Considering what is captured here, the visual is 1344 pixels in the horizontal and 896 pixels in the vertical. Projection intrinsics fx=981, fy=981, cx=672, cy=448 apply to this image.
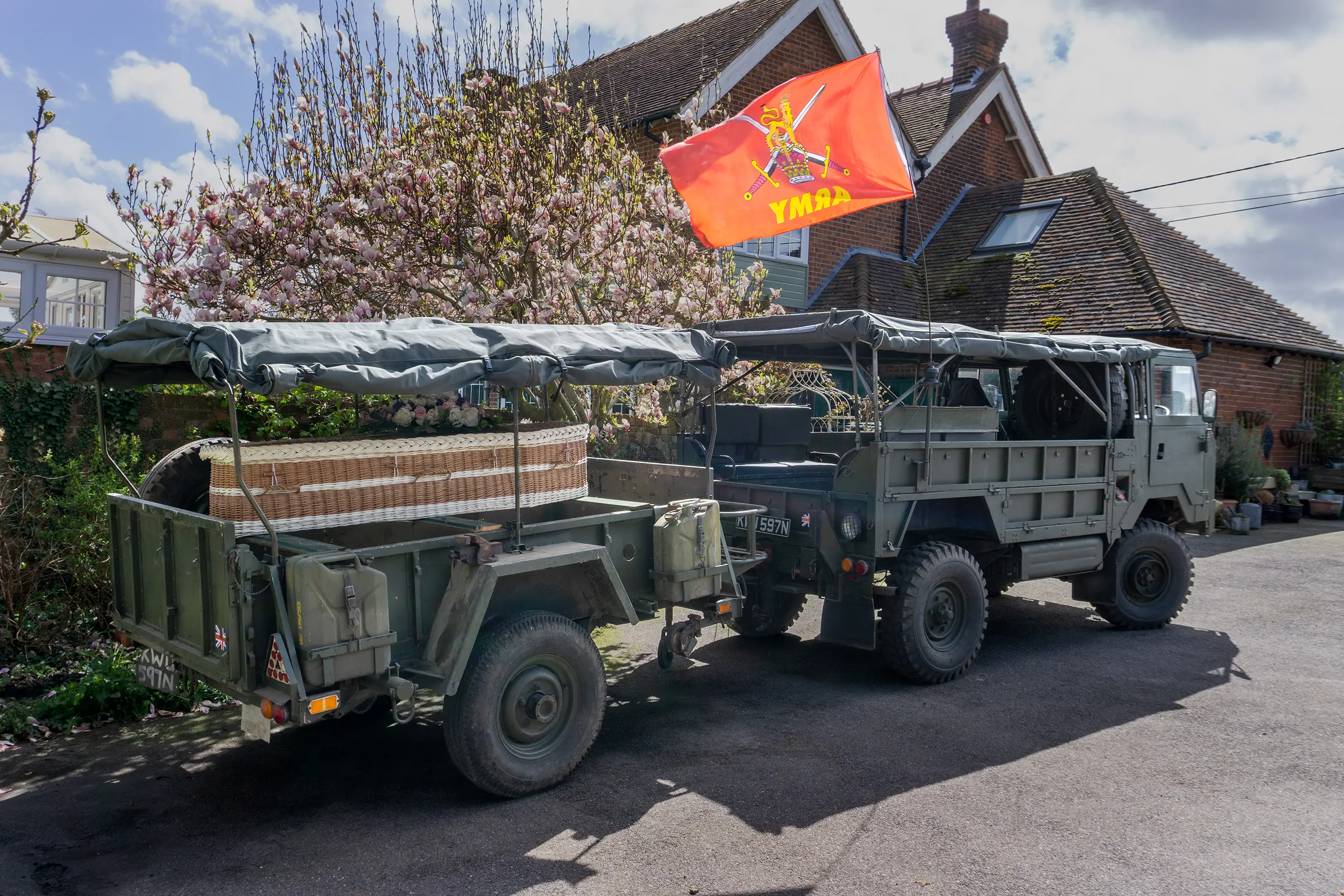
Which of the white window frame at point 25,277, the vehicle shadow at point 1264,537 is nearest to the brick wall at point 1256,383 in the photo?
the vehicle shadow at point 1264,537

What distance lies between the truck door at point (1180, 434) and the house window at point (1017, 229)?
965 centimetres

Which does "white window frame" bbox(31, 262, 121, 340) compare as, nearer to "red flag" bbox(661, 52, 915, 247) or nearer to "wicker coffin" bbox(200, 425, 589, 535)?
"red flag" bbox(661, 52, 915, 247)

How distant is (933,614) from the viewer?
7309mm

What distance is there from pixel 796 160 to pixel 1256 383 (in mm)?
13603

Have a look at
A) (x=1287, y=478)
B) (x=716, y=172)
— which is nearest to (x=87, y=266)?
(x=716, y=172)

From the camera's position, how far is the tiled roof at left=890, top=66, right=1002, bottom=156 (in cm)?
1978

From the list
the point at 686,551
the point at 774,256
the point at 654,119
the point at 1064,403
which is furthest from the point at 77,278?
the point at 1064,403

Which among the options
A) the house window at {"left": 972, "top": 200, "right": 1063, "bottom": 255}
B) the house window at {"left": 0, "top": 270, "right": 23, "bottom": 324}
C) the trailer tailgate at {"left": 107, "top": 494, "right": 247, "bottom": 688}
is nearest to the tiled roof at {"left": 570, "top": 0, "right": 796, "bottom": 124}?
the house window at {"left": 972, "top": 200, "right": 1063, "bottom": 255}

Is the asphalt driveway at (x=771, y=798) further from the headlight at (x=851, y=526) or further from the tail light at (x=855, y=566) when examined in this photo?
the headlight at (x=851, y=526)

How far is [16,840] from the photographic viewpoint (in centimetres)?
456

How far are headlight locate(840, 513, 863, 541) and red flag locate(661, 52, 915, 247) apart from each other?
2.44 metres

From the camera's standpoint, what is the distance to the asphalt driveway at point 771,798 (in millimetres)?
4312

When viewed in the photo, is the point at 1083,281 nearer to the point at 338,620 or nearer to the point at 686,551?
the point at 686,551

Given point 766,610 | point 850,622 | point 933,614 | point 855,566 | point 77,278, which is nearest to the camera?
point 855,566
